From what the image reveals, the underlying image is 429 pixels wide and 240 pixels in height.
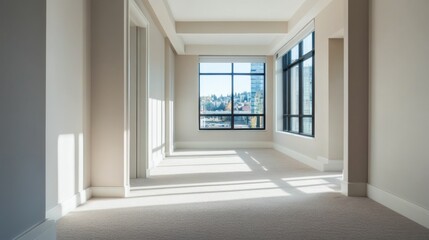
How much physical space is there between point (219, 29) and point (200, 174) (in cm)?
399

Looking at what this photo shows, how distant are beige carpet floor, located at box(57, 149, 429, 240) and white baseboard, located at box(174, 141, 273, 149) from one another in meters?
5.49

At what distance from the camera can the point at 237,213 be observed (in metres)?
3.66

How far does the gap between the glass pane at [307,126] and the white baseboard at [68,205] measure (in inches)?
199

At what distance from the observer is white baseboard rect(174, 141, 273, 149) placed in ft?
37.4

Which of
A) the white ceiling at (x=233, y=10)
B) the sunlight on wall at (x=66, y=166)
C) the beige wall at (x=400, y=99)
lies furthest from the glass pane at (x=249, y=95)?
the sunlight on wall at (x=66, y=166)

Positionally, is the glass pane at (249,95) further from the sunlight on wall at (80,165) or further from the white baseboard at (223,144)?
the sunlight on wall at (80,165)

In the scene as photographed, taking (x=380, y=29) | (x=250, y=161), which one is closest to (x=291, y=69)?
(x=250, y=161)

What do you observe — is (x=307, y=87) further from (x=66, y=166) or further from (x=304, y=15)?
(x=66, y=166)

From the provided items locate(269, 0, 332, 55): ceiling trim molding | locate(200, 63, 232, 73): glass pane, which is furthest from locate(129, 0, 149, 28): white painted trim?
locate(200, 63, 232, 73): glass pane

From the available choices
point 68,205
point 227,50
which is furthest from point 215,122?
point 68,205

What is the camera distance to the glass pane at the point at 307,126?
7.79m

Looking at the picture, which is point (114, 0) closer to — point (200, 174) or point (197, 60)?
point (200, 174)

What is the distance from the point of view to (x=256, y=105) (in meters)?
11.7

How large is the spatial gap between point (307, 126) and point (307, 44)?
1.84 metres
